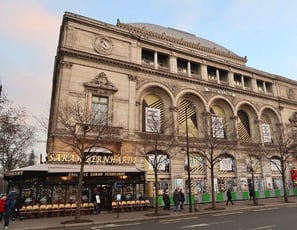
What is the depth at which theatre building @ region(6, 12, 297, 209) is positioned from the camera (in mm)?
21875

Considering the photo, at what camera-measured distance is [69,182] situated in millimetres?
20453

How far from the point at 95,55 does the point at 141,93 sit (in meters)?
6.73

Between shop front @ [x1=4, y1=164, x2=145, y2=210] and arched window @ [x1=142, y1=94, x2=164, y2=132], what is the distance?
6.56 metres

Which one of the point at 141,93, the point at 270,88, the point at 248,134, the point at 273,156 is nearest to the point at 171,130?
the point at 141,93

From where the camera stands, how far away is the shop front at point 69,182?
1941 cm

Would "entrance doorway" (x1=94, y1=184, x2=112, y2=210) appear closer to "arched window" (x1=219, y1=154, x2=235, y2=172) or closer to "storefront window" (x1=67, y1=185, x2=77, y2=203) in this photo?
"storefront window" (x1=67, y1=185, x2=77, y2=203)

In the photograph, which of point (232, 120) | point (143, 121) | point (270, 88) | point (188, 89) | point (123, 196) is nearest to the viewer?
point (123, 196)

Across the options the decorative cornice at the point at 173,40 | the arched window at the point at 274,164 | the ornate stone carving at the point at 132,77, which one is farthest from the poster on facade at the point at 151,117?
the arched window at the point at 274,164

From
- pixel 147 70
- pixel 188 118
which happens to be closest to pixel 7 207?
pixel 147 70

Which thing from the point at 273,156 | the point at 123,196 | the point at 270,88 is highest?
the point at 270,88

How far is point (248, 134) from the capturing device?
3662 centimetres

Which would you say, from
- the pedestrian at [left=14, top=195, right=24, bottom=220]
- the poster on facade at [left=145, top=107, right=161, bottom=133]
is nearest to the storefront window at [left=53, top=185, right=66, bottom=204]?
the pedestrian at [left=14, top=195, right=24, bottom=220]

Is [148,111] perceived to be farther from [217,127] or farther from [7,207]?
[7,207]

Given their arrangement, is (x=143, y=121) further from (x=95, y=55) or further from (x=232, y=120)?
(x=232, y=120)
